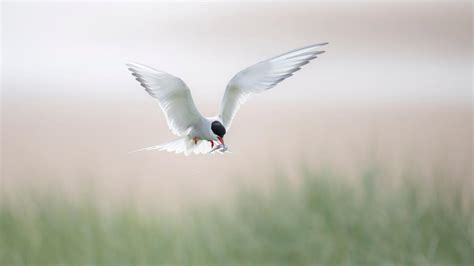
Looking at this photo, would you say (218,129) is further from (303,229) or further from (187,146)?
(303,229)

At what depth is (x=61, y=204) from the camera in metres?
2.19

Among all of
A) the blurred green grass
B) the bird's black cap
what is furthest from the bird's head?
the blurred green grass

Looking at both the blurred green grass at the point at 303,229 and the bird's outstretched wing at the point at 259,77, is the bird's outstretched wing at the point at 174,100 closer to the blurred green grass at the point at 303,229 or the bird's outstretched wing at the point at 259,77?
the bird's outstretched wing at the point at 259,77

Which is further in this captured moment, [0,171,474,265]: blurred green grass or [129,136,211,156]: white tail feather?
[0,171,474,265]: blurred green grass

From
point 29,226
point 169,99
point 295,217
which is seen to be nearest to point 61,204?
point 29,226

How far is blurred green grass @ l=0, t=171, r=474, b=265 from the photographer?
194 centimetres

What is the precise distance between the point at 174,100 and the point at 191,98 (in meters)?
0.03

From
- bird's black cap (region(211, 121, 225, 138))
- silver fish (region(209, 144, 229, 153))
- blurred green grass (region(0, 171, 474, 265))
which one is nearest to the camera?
silver fish (region(209, 144, 229, 153))

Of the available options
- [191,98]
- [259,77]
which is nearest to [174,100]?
[191,98]

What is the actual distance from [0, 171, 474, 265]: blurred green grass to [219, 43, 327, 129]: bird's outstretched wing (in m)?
0.94

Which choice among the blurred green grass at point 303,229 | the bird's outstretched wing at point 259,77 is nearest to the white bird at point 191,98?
the bird's outstretched wing at point 259,77

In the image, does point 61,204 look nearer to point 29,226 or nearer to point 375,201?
point 29,226

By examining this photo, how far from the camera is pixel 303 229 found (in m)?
1.99

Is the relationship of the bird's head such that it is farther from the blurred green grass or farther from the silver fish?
the blurred green grass
